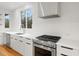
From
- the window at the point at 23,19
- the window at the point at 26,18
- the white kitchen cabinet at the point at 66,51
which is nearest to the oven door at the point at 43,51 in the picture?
the white kitchen cabinet at the point at 66,51

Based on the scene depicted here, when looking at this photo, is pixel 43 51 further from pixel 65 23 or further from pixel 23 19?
pixel 23 19

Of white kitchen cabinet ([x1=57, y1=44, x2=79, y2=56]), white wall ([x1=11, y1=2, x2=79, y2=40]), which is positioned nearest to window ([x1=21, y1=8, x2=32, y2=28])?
white wall ([x1=11, y1=2, x2=79, y2=40])

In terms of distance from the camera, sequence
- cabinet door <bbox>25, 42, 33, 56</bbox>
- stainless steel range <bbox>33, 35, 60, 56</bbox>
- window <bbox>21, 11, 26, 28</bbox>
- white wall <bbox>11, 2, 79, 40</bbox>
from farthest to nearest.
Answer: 1. window <bbox>21, 11, 26, 28</bbox>
2. cabinet door <bbox>25, 42, 33, 56</bbox>
3. white wall <bbox>11, 2, 79, 40</bbox>
4. stainless steel range <bbox>33, 35, 60, 56</bbox>

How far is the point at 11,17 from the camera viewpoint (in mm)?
7984

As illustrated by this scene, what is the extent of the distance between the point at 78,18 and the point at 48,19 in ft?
4.08

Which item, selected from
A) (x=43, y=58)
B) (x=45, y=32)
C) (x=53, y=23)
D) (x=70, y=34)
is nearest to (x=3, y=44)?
(x=45, y=32)

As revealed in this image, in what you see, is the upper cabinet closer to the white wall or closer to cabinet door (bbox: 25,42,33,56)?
the white wall

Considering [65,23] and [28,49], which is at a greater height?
[65,23]

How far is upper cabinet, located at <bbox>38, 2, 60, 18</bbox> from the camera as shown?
3.32m

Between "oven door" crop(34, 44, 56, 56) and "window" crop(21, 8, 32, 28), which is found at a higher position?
"window" crop(21, 8, 32, 28)

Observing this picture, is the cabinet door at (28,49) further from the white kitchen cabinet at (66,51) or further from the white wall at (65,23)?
the white kitchen cabinet at (66,51)

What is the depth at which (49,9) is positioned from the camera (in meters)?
3.56

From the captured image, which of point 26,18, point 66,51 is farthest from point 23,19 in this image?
point 66,51

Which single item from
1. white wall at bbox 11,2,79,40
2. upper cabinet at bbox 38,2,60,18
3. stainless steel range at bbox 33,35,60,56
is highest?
upper cabinet at bbox 38,2,60,18
